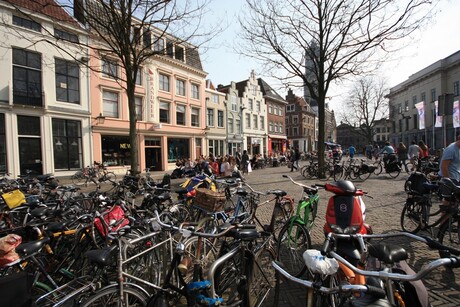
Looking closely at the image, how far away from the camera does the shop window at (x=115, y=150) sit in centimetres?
1828

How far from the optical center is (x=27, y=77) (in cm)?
1427

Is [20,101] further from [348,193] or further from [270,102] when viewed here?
[270,102]

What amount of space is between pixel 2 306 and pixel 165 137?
838 inches

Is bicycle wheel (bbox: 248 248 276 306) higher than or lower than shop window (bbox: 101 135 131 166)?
lower

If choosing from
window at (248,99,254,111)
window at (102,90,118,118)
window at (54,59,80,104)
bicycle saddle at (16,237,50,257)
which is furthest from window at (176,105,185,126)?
bicycle saddle at (16,237,50,257)

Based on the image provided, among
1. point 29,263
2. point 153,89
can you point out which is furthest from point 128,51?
point 153,89

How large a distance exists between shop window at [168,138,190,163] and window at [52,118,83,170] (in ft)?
25.6

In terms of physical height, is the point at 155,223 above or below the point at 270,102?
below

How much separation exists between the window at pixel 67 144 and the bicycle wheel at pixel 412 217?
1780cm

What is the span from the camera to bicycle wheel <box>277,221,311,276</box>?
3.48 m

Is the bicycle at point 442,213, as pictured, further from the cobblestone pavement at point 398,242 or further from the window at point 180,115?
the window at point 180,115

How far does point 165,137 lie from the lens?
2231 centimetres

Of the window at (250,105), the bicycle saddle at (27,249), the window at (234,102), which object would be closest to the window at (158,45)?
the bicycle saddle at (27,249)

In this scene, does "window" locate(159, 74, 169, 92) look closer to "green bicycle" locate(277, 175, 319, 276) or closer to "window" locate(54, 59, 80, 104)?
"window" locate(54, 59, 80, 104)
